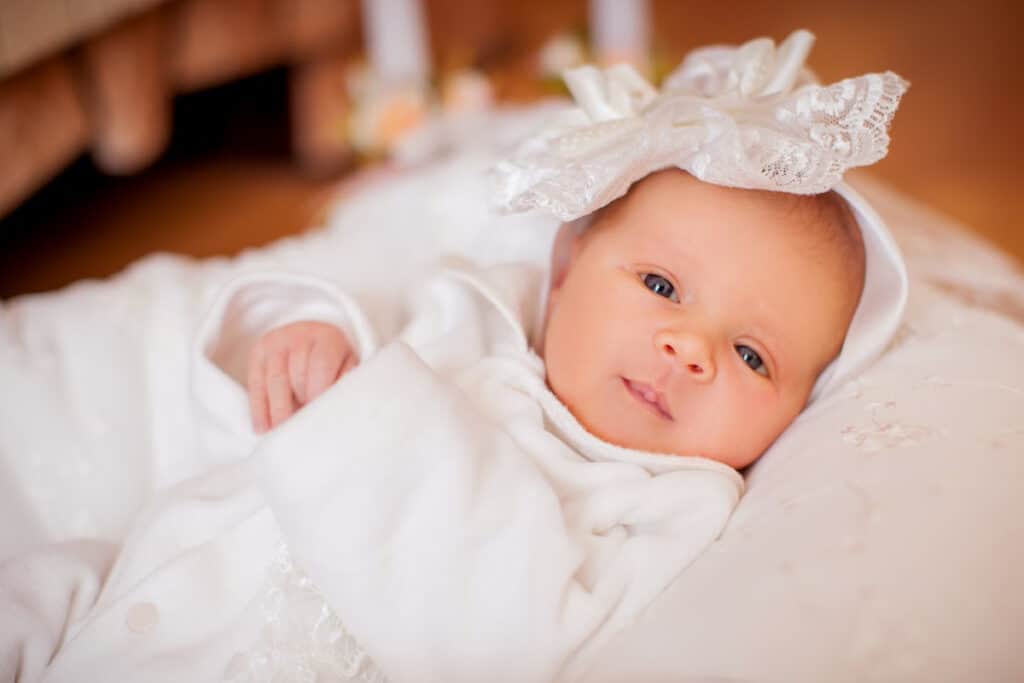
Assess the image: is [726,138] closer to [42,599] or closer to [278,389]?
[278,389]

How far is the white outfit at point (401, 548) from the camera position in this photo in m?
0.65

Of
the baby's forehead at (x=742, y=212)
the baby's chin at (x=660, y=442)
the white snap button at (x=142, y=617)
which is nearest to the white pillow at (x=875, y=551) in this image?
the baby's chin at (x=660, y=442)

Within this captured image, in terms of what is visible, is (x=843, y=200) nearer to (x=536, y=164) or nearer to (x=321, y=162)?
(x=536, y=164)

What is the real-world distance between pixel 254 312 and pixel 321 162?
160 cm

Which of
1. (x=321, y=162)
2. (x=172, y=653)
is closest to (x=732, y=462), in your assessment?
(x=172, y=653)

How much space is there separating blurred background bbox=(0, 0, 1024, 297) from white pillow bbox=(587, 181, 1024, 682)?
3.79ft

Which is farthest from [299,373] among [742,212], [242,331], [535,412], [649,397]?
[742,212]

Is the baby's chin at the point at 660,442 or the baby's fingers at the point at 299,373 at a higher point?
the baby's fingers at the point at 299,373

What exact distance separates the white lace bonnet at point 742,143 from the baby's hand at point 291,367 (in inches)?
8.9

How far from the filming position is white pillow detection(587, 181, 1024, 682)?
56 cm

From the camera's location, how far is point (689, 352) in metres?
0.75

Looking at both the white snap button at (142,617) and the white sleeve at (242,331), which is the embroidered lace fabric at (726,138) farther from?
the white snap button at (142,617)

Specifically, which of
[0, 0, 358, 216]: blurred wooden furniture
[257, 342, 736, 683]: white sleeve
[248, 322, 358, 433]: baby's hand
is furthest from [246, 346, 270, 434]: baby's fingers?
[0, 0, 358, 216]: blurred wooden furniture

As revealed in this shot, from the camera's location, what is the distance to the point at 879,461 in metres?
0.70
